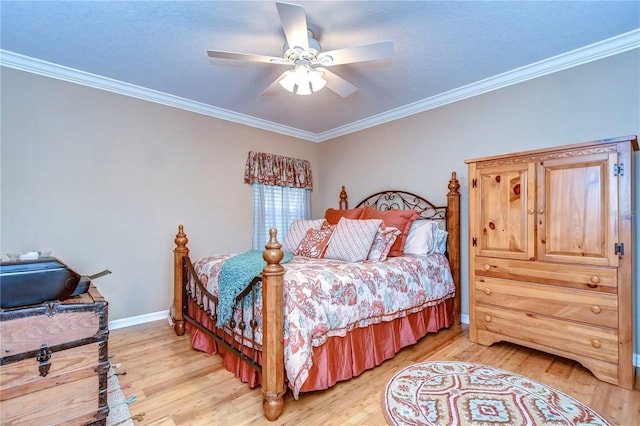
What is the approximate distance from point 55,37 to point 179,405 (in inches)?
107

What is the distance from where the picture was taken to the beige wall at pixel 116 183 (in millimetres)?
2574

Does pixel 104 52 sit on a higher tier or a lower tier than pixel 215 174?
higher

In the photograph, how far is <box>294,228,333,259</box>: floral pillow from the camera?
288 centimetres

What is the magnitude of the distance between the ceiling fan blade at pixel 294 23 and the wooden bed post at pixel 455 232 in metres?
2.02

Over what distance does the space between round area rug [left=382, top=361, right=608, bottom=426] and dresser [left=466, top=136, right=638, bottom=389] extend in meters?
0.45

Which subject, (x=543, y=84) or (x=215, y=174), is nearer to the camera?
(x=543, y=84)

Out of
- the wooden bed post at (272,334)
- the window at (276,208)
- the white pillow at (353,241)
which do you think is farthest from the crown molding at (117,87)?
the wooden bed post at (272,334)

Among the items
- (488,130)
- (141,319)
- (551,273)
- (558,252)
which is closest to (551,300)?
(551,273)

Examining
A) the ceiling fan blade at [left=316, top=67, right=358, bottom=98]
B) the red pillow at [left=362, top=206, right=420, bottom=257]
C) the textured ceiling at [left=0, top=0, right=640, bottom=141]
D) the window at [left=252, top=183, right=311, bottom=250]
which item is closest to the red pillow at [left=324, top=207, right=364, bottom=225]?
the red pillow at [left=362, top=206, right=420, bottom=257]

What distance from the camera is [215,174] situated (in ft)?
12.1

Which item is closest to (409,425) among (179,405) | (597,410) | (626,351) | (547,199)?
(597,410)

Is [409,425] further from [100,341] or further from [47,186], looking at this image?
[47,186]

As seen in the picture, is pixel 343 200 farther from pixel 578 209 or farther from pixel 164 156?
pixel 578 209

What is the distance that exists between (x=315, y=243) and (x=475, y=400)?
173cm
